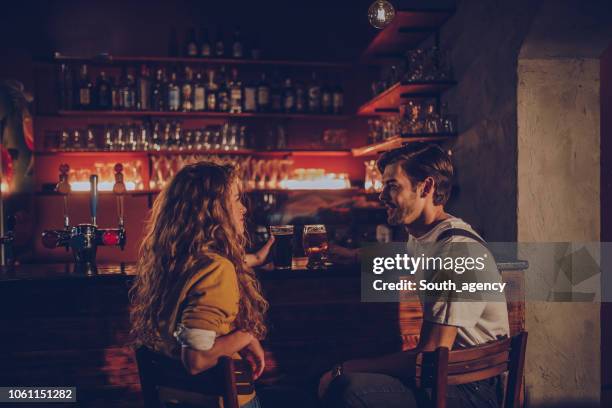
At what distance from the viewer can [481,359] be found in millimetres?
1316

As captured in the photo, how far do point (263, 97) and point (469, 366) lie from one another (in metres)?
3.99

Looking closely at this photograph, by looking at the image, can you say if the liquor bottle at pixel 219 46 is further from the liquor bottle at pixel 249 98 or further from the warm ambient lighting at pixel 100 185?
the warm ambient lighting at pixel 100 185

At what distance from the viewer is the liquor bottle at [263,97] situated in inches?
196

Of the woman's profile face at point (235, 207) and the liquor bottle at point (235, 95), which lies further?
the liquor bottle at point (235, 95)

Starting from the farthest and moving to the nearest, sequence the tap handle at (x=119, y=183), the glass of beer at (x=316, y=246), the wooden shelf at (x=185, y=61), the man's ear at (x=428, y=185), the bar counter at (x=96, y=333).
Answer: the wooden shelf at (x=185, y=61) < the tap handle at (x=119, y=183) < the glass of beer at (x=316, y=246) < the bar counter at (x=96, y=333) < the man's ear at (x=428, y=185)

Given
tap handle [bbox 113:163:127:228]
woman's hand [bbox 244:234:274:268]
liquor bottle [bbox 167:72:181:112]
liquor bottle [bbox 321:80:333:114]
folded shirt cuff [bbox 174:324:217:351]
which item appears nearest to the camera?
folded shirt cuff [bbox 174:324:217:351]

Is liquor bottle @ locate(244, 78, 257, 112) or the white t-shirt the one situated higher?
liquor bottle @ locate(244, 78, 257, 112)

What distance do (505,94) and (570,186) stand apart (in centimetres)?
59

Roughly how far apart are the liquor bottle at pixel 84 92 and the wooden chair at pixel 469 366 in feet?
13.8

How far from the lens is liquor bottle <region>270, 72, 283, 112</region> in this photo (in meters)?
5.03

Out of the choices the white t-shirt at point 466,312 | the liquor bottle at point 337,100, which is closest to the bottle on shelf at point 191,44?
the liquor bottle at point 337,100

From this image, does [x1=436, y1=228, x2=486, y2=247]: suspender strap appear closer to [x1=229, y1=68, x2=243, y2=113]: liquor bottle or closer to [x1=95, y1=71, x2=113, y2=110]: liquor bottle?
[x1=229, y1=68, x2=243, y2=113]: liquor bottle

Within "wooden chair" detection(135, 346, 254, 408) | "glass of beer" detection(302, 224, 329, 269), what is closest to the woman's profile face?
"wooden chair" detection(135, 346, 254, 408)

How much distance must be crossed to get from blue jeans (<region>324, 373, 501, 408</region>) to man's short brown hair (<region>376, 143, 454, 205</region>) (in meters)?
0.57
